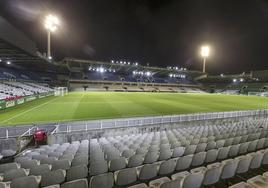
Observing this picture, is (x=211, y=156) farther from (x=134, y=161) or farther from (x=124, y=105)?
(x=124, y=105)

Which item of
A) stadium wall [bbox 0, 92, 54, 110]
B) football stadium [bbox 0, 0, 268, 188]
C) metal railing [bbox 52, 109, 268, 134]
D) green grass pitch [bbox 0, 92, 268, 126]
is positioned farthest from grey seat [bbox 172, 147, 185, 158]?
stadium wall [bbox 0, 92, 54, 110]

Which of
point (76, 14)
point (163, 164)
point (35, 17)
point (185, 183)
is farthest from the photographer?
point (76, 14)

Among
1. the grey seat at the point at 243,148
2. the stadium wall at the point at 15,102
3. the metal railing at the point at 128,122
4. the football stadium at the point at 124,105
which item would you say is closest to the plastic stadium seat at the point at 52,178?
the football stadium at the point at 124,105

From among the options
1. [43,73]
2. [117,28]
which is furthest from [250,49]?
[43,73]

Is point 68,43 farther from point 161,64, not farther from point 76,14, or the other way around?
point 161,64

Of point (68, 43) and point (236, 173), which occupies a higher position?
point (68, 43)

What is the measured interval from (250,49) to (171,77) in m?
34.3

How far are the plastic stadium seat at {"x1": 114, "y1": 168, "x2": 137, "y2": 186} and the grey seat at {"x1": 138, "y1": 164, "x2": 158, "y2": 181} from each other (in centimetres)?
30

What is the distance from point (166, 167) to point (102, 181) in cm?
180

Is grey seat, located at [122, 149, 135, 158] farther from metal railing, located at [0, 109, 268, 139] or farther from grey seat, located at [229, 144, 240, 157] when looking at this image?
metal railing, located at [0, 109, 268, 139]

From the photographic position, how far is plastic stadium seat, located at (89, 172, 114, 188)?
3480mm

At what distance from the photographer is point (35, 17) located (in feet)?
140

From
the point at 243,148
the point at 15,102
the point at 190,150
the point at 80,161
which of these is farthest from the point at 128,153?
the point at 15,102

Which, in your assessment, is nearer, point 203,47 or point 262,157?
point 262,157
